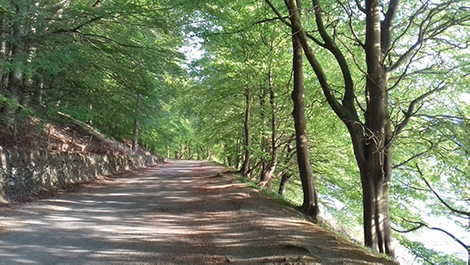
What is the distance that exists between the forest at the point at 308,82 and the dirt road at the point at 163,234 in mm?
1947

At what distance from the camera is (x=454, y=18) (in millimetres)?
7551

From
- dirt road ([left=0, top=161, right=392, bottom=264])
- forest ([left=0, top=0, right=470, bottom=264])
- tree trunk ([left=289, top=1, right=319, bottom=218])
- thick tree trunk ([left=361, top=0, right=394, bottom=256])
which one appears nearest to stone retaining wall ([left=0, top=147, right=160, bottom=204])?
dirt road ([left=0, top=161, right=392, bottom=264])

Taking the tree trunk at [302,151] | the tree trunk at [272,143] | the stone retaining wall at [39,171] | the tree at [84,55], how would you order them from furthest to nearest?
the tree trunk at [272,143] < the tree trunk at [302,151] < the tree at [84,55] < the stone retaining wall at [39,171]

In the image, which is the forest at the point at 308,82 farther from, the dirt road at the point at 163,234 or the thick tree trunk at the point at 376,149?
the dirt road at the point at 163,234

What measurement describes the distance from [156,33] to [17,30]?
4.60m

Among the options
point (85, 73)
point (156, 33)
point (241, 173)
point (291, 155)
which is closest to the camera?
point (85, 73)

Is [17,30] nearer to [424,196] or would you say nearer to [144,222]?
[144,222]

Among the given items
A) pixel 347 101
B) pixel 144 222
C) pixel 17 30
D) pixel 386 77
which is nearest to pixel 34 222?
pixel 144 222

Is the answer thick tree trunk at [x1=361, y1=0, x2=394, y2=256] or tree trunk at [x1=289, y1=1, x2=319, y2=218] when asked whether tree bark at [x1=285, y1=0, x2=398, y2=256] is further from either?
tree trunk at [x1=289, y1=1, x2=319, y2=218]

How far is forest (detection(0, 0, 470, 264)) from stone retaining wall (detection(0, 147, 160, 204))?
1.27m

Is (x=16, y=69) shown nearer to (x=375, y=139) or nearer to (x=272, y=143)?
(x=375, y=139)

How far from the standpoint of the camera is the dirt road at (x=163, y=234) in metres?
5.05

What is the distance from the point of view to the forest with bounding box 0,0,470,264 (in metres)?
7.69

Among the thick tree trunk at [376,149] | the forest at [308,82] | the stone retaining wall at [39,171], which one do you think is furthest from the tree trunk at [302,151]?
the stone retaining wall at [39,171]
